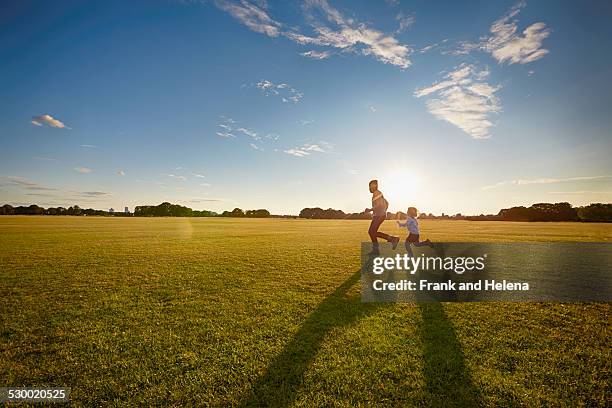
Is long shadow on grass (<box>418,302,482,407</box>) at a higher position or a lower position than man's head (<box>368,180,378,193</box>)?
lower

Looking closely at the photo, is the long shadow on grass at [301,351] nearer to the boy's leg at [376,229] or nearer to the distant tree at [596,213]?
the boy's leg at [376,229]

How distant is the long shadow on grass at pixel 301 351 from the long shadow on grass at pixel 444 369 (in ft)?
5.09

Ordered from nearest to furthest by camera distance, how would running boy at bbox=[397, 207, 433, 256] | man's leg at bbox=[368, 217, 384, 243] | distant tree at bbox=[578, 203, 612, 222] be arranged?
running boy at bbox=[397, 207, 433, 256], man's leg at bbox=[368, 217, 384, 243], distant tree at bbox=[578, 203, 612, 222]

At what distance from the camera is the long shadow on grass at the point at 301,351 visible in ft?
12.0

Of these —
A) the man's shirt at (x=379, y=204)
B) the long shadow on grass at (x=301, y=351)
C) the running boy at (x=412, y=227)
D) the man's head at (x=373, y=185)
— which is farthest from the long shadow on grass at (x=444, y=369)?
the man's head at (x=373, y=185)

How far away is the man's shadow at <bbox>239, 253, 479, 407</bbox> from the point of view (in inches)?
141

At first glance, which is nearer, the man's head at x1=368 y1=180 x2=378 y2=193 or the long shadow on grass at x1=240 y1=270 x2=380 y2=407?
the long shadow on grass at x1=240 y1=270 x2=380 y2=407

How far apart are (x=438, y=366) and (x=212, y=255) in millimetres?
12877

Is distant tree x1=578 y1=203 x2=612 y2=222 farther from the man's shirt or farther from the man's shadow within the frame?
the man's shadow

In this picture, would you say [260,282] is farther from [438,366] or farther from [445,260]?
[445,260]

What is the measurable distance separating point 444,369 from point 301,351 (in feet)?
7.26

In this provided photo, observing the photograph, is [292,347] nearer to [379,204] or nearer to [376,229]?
[376,229]

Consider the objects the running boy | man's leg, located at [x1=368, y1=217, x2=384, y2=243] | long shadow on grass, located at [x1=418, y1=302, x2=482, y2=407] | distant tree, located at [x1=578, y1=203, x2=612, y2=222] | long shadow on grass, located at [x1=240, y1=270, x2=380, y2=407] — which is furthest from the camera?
distant tree, located at [x1=578, y1=203, x2=612, y2=222]

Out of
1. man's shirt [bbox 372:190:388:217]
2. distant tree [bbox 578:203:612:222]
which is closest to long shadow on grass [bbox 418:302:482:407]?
man's shirt [bbox 372:190:388:217]
